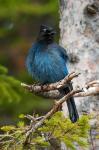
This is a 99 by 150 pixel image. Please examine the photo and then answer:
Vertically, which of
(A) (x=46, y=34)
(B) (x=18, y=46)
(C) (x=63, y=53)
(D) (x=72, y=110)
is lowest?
(D) (x=72, y=110)

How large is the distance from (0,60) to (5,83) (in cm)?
747

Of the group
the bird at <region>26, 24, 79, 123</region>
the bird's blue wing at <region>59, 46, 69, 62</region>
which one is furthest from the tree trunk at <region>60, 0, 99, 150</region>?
the bird at <region>26, 24, 79, 123</region>

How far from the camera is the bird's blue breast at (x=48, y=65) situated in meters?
9.02

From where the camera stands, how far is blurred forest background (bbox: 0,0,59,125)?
10.6m

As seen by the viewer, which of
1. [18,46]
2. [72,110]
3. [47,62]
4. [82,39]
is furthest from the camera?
[18,46]

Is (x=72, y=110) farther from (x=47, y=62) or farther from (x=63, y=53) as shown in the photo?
(x=47, y=62)

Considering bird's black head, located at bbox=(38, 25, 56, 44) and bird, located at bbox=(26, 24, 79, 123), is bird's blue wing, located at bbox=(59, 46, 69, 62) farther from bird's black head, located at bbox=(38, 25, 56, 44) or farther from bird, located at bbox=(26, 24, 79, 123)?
bird's black head, located at bbox=(38, 25, 56, 44)

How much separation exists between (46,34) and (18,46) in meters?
8.99

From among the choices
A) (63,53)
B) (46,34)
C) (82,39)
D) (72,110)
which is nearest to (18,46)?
(46,34)

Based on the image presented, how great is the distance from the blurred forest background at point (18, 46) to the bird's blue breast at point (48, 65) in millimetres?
485

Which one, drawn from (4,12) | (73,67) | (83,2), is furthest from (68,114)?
(4,12)

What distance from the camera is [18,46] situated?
714 inches

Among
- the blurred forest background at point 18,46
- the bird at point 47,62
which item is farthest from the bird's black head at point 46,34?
the blurred forest background at point 18,46

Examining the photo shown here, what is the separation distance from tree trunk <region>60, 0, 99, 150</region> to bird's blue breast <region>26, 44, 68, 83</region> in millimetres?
516
